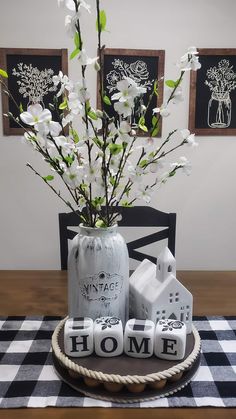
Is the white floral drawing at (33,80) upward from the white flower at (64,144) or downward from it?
upward

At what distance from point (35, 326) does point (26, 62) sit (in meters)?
1.75

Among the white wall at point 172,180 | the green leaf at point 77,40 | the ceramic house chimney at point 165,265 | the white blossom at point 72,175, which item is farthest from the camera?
the white wall at point 172,180

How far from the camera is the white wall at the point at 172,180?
2.19 m

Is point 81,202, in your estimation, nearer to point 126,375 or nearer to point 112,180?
point 112,180

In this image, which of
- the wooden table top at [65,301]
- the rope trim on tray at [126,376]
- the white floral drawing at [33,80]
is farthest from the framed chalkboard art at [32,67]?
the rope trim on tray at [126,376]

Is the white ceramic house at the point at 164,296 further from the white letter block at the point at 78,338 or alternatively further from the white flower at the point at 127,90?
the white flower at the point at 127,90

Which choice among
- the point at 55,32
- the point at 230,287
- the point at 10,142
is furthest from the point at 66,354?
the point at 55,32

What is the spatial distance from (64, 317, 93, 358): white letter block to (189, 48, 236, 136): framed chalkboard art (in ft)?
5.91

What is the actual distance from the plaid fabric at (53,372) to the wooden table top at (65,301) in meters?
0.02

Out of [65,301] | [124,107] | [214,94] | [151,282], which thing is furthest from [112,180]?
[214,94]

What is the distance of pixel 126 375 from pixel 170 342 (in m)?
0.11

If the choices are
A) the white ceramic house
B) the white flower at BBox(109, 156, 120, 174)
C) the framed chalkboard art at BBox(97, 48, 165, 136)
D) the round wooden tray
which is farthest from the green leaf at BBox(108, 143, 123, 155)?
the framed chalkboard art at BBox(97, 48, 165, 136)

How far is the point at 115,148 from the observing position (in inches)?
27.8

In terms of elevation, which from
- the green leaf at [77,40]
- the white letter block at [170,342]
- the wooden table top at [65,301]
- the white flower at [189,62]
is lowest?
the wooden table top at [65,301]
